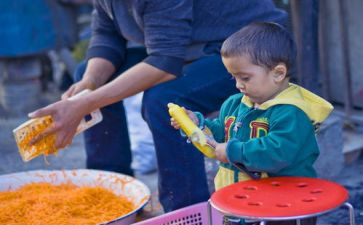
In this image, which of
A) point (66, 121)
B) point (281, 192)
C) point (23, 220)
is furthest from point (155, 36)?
point (281, 192)

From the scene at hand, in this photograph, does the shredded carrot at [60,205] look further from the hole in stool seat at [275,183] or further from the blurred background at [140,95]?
the hole in stool seat at [275,183]

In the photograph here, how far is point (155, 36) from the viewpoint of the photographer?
9.21ft

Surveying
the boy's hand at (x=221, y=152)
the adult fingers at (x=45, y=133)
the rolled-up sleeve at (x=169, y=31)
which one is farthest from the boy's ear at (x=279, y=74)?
the adult fingers at (x=45, y=133)

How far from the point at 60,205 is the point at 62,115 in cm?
35

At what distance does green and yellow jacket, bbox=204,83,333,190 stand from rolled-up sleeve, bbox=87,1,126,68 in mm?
1035

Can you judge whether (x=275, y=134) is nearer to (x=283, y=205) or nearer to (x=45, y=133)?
(x=283, y=205)

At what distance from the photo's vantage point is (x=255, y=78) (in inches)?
84.7

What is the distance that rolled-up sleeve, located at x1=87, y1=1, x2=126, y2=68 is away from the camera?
129 inches

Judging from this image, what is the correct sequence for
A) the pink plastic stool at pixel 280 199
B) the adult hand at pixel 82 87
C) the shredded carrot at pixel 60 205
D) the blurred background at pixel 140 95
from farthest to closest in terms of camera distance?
the blurred background at pixel 140 95 → the adult hand at pixel 82 87 → the shredded carrot at pixel 60 205 → the pink plastic stool at pixel 280 199

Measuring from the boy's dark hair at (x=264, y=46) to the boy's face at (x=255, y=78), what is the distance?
16 millimetres

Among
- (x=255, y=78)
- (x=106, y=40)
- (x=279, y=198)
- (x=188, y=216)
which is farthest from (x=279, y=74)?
(x=106, y=40)

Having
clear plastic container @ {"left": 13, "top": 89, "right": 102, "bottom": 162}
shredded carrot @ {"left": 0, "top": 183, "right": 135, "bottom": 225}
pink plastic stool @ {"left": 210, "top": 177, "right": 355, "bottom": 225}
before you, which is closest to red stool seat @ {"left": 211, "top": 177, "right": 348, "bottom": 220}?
pink plastic stool @ {"left": 210, "top": 177, "right": 355, "bottom": 225}

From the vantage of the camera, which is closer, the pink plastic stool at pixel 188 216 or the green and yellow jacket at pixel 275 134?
the green and yellow jacket at pixel 275 134

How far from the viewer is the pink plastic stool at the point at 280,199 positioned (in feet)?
6.01
